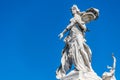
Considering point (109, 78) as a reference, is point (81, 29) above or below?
above

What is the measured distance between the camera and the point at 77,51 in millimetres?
19656

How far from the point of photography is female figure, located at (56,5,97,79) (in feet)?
64.0

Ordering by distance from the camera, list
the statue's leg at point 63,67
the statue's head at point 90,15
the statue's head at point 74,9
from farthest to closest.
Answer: the statue's head at point 74,9 → the statue's head at point 90,15 → the statue's leg at point 63,67

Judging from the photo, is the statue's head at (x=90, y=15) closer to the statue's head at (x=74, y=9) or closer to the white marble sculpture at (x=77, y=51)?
the white marble sculpture at (x=77, y=51)

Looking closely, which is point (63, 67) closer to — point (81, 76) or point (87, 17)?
point (81, 76)

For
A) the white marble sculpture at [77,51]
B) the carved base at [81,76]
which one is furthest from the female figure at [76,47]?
the carved base at [81,76]

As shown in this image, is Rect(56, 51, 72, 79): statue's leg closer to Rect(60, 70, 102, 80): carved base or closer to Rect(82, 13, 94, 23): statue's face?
Rect(60, 70, 102, 80): carved base

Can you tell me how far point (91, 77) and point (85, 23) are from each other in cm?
403

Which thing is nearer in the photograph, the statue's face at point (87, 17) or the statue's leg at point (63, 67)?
the statue's leg at point (63, 67)

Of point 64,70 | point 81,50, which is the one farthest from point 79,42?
point 64,70

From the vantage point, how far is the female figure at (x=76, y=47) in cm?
1950

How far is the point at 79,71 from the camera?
737 inches

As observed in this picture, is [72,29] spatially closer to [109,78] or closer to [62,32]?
[62,32]

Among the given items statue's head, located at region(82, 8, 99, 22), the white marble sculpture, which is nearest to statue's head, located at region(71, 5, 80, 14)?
the white marble sculpture
